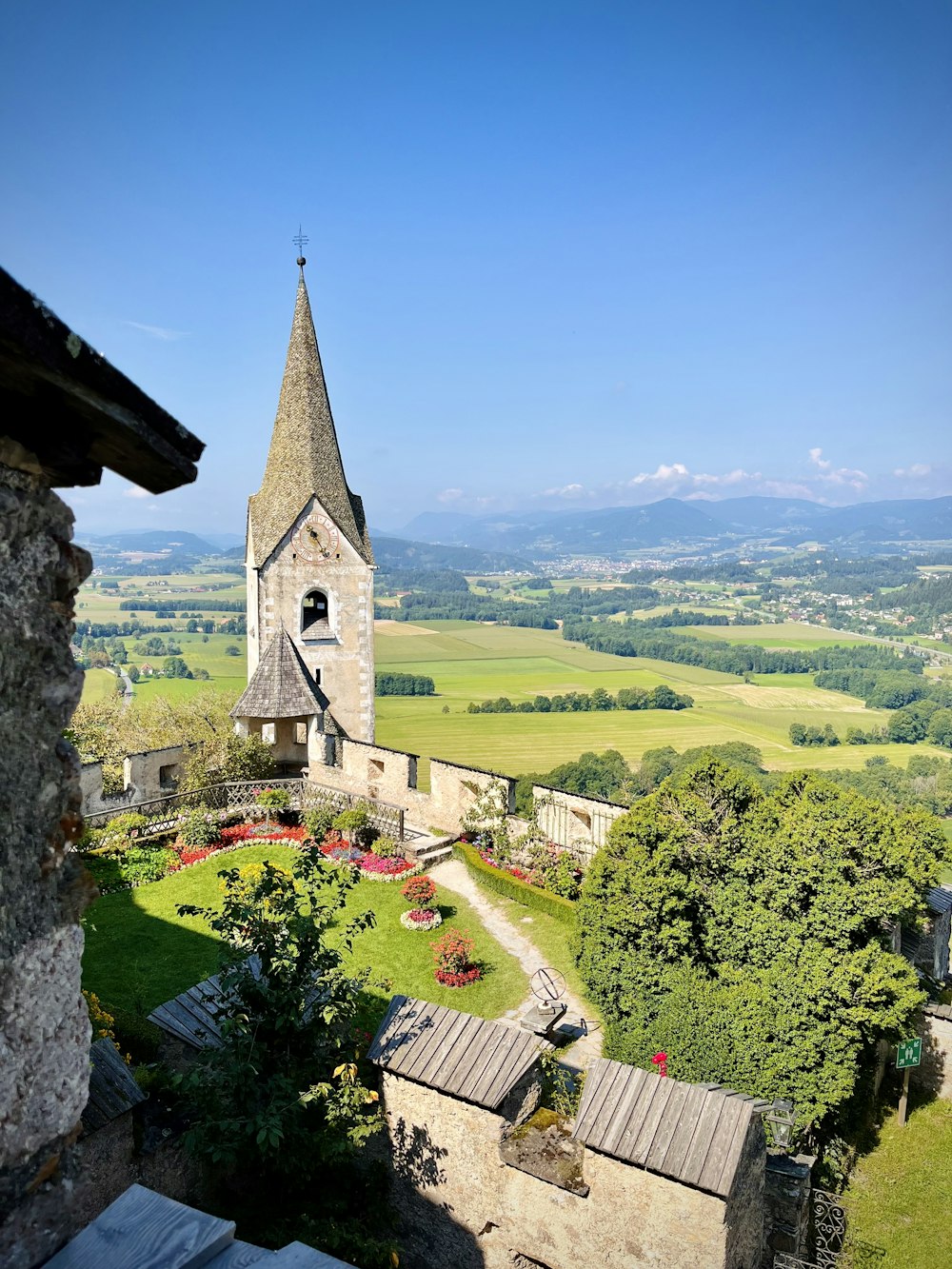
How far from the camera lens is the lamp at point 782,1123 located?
887 cm

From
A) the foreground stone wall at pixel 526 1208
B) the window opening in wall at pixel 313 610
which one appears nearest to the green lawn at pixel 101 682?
the window opening in wall at pixel 313 610

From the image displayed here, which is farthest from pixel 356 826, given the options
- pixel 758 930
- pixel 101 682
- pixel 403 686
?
pixel 403 686

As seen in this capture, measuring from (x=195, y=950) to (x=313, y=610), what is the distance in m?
10.9

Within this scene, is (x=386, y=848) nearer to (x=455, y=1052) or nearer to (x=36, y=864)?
(x=455, y=1052)

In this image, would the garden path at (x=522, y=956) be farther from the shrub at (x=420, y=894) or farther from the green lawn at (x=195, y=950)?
the shrub at (x=420, y=894)

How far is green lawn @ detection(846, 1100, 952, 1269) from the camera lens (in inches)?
380

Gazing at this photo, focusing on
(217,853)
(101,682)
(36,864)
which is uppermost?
(36,864)

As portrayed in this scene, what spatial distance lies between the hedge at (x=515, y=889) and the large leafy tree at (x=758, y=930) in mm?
2390

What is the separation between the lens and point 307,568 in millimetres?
22016

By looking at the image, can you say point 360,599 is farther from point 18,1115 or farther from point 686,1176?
point 18,1115

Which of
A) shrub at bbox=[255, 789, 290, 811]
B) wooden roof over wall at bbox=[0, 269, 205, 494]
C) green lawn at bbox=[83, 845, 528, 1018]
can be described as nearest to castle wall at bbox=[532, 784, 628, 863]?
green lawn at bbox=[83, 845, 528, 1018]

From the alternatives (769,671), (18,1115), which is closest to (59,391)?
(18,1115)

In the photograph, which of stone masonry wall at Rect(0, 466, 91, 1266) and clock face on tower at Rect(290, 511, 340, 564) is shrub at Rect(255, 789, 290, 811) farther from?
stone masonry wall at Rect(0, 466, 91, 1266)

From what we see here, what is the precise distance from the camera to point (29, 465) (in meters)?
2.75
